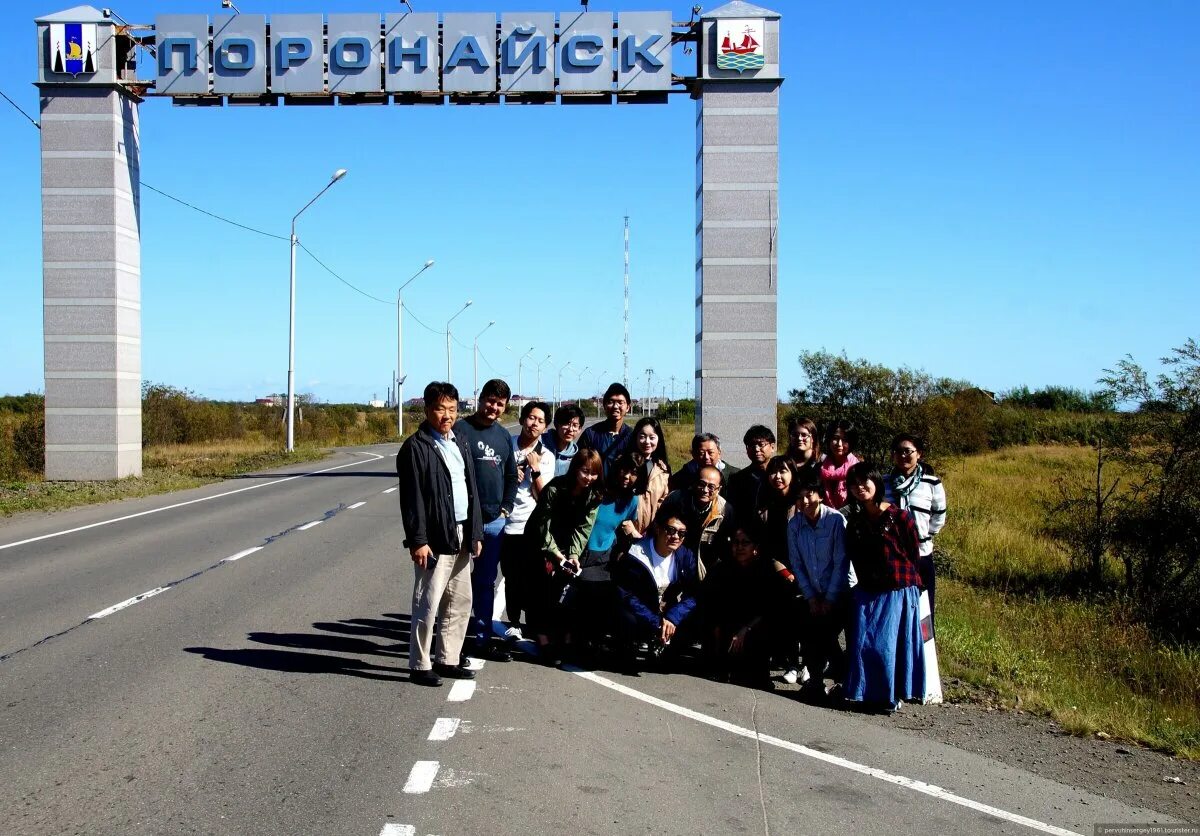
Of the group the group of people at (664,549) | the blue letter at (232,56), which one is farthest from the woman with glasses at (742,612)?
the blue letter at (232,56)

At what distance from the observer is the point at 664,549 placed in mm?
7934

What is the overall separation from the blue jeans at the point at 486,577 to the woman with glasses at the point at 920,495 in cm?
286

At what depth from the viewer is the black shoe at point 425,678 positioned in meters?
7.08

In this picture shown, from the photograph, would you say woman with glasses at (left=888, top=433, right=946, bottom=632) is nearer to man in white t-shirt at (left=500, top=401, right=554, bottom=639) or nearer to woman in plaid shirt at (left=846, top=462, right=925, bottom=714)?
woman in plaid shirt at (left=846, top=462, right=925, bottom=714)

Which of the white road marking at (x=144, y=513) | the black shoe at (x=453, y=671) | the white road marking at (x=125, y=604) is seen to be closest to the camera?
the black shoe at (x=453, y=671)

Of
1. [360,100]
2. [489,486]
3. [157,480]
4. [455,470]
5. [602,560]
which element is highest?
[360,100]

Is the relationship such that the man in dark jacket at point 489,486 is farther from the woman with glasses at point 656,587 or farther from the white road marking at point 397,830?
the white road marking at point 397,830

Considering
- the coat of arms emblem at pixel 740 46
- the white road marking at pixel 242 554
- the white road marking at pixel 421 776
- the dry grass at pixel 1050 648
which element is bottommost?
the dry grass at pixel 1050 648

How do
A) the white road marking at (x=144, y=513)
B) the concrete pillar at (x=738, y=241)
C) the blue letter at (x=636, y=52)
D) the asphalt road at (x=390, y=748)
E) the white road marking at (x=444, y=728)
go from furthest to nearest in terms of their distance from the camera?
the blue letter at (x=636, y=52)
the concrete pillar at (x=738, y=241)
the white road marking at (x=144, y=513)
the white road marking at (x=444, y=728)
the asphalt road at (x=390, y=748)

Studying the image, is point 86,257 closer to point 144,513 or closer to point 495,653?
point 144,513

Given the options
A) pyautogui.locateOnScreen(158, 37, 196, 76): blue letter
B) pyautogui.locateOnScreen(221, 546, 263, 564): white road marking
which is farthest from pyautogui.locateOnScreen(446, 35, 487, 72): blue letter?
pyautogui.locateOnScreen(221, 546, 263, 564): white road marking

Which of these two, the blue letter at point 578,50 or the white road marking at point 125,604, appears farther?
the blue letter at point 578,50

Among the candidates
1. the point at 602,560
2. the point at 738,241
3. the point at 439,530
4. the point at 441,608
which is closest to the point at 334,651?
the point at 441,608

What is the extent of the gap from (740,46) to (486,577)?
51.1ft
